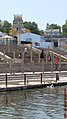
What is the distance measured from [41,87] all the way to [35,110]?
10.4 metres

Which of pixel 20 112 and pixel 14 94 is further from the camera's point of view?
pixel 14 94

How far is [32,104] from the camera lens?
20.8 m

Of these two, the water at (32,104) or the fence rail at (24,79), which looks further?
the fence rail at (24,79)

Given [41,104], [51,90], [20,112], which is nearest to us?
[20,112]

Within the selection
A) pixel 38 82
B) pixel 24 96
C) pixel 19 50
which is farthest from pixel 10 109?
pixel 19 50

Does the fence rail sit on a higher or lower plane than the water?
higher

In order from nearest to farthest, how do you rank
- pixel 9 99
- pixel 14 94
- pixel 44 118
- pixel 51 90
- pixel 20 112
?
1. pixel 44 118
2. pixel 20 112
3. pixel 9 99
4. pixel 14 94
5. pixel 51 90

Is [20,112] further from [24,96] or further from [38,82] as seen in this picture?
[38,82]

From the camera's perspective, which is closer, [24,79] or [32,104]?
[32,104]

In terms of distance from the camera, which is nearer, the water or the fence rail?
the water

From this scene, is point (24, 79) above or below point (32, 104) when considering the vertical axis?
above

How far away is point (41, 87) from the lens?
29234mm

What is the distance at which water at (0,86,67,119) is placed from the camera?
17.7 m

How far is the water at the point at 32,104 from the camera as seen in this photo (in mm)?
17719
